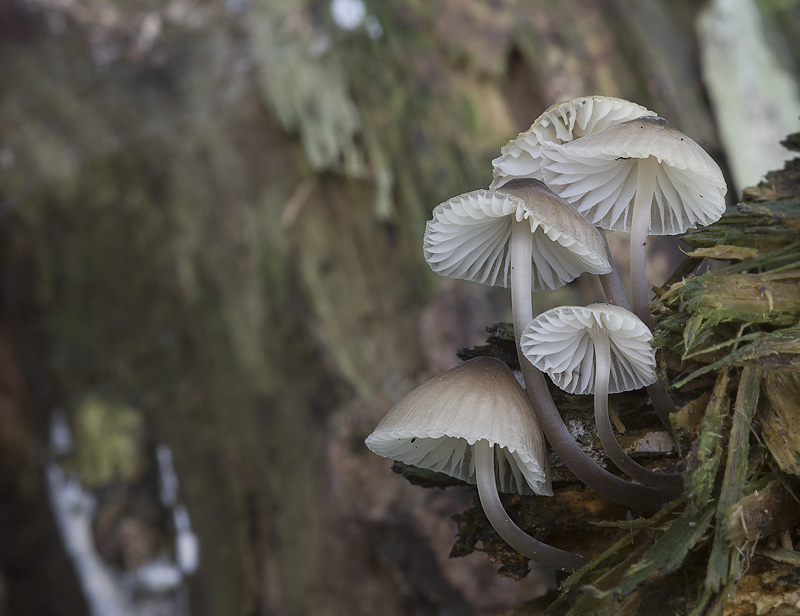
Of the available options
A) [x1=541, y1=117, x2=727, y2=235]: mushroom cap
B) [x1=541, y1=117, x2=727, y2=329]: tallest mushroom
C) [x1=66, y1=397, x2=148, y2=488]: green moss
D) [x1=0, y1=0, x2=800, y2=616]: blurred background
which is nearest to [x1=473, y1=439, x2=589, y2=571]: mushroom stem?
[x1=541, y1=117, x2=727, y2=329]: tallest mushroom

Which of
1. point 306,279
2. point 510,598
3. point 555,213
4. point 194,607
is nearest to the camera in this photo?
point 555,213

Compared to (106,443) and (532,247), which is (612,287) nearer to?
(532,247)

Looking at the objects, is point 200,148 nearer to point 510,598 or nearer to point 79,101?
point 79,101

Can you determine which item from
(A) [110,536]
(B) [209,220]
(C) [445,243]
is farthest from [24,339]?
(C) [445,243]

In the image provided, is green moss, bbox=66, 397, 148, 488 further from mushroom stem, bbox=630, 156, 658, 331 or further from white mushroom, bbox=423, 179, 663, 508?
mushroom stem, bbox=630, 156, 658, 331

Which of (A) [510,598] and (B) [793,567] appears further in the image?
(A) [510,598]

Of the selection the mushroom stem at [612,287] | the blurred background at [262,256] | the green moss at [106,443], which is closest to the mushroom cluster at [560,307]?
the mushroom stem at [612,287]

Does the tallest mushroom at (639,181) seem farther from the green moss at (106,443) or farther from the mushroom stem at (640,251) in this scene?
the green moss at (106,443)
